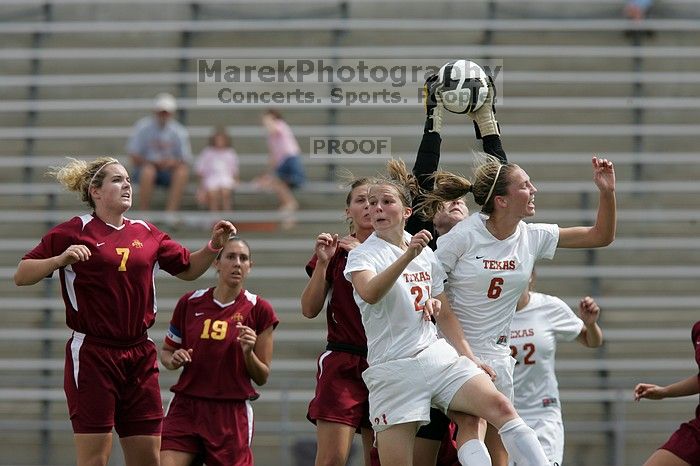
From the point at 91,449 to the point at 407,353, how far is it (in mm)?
1908

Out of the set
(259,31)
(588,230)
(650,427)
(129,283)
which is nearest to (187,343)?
(129,283)

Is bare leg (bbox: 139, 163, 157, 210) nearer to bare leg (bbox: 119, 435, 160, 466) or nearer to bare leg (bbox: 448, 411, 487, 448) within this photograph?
bare leg (bbox: 119, 435, 160, 466)

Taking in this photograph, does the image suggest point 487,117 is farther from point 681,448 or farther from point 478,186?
point 681,448

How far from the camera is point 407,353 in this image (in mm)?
5625

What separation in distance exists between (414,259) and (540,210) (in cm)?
701

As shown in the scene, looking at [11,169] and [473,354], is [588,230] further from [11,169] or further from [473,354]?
[11,169]

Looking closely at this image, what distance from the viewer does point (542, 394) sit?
730cm

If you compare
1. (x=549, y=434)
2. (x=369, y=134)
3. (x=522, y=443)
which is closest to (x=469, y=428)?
(x=522, y=443)

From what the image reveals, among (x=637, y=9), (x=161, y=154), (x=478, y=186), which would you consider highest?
(x=637, y=9)

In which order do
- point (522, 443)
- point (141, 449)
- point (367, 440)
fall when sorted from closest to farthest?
point (522, 443), point (141, 449), point (367, 440)

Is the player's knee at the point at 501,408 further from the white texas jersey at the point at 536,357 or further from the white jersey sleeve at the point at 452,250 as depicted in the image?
the white texas jersey at the point at 536,357

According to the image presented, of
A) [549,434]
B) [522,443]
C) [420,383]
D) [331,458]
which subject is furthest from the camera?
[549,434]

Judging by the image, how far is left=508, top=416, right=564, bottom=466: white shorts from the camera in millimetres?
7148

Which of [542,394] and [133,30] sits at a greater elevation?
[133,30]
